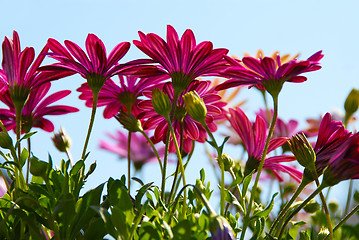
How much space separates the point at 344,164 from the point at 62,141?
441 millimetres

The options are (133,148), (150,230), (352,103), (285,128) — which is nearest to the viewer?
(150,230)

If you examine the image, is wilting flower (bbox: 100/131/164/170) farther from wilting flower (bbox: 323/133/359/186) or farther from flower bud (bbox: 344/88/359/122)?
wilting flower (bbox: 323/133/359/186)

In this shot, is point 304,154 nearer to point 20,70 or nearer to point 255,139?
point 255,139

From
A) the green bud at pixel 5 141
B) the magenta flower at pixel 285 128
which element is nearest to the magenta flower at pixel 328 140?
the green bud at pixel 5 141

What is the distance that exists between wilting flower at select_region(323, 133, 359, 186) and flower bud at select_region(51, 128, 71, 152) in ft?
1.36

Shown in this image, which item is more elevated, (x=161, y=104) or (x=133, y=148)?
(x=161, y=104)

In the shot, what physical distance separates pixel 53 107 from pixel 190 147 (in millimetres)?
236

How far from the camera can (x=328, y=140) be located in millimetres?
585

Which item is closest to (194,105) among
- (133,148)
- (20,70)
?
(20,70)

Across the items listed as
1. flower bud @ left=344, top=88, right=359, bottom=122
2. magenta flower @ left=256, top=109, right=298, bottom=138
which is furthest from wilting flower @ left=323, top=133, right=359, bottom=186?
magenta flower @ left=256, top=109, right=298, bottom=138

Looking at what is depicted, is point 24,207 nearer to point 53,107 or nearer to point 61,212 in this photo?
point 61,212

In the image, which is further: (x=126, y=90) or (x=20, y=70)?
(x=126, y=90)

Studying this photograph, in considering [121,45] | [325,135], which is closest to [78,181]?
[121,45]

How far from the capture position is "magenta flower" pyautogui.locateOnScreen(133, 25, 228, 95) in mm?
619
